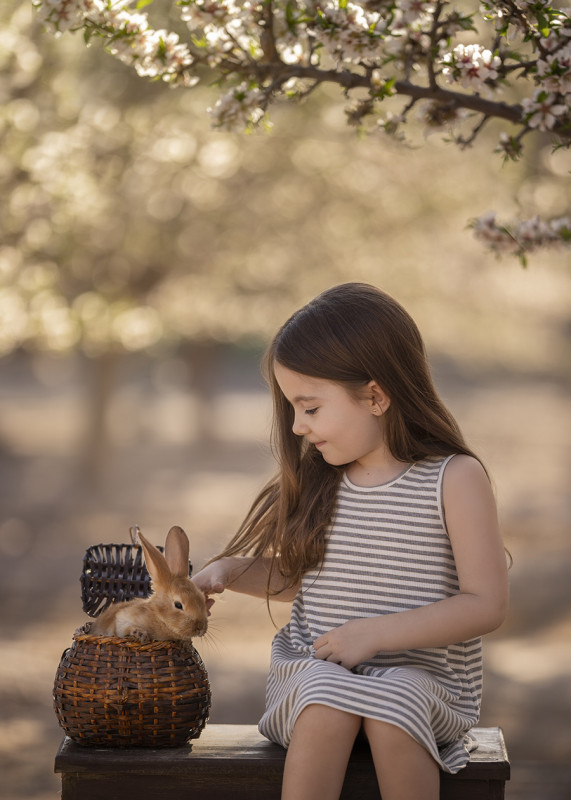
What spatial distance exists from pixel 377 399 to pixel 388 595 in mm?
520

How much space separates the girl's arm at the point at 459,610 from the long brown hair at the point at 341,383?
233 mm

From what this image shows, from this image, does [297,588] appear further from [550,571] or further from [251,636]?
[550,571]

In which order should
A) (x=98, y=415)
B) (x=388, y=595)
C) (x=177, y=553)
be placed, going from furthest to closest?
1. (x=98, y=415)
2. (x=388, y=595)
3. (x=177, y=553)

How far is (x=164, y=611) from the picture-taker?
2.70 meters

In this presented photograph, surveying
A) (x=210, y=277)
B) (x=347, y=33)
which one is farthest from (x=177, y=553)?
(x=210, y=277)

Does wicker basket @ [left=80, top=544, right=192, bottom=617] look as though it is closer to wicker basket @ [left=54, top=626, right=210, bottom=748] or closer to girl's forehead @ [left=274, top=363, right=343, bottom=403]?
wicker basket @ [left=54, top=626, right=210, bottom=748]

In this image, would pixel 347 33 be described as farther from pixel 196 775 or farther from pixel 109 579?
pixel 196 775

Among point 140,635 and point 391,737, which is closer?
point 391,737

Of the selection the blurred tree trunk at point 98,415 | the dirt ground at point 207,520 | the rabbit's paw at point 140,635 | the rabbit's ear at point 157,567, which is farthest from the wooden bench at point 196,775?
the blurred tree trunk at point 98,415

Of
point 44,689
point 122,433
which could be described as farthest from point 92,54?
point 122,433

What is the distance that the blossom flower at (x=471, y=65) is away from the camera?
2920 mm

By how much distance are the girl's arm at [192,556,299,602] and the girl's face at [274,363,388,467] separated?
393mm

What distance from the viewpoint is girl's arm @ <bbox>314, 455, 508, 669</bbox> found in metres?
2.68

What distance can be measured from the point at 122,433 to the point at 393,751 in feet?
78.3
